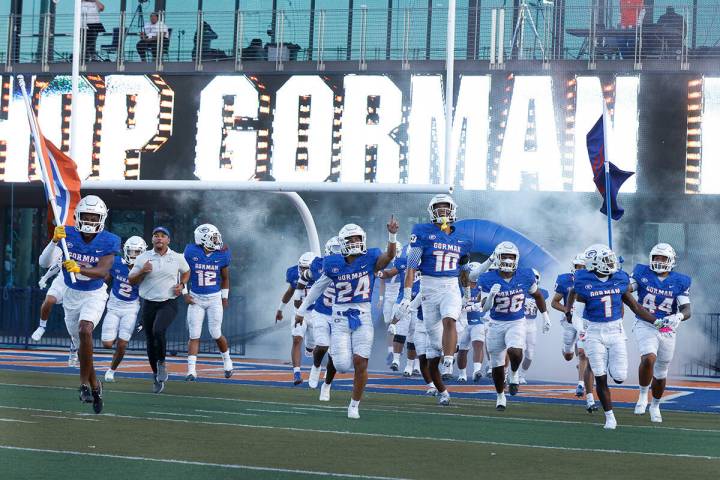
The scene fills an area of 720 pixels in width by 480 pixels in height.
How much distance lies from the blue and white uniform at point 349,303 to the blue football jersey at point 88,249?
2093mm

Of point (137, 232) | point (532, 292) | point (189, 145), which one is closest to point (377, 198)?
point (189, 145)

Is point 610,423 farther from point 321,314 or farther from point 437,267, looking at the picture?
point 321,314

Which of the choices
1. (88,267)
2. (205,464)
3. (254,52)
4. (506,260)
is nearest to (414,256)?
(506,260)

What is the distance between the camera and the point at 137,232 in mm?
28875

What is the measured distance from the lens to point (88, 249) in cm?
1277

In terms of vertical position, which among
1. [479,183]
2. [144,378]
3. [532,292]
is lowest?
[144,378]

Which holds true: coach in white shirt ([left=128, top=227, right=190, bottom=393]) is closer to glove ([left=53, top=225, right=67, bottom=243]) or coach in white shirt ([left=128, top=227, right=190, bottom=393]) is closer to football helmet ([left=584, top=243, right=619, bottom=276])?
glove ([left=53, top=225, right=67, bottom=243])

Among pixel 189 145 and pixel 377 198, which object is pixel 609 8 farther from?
pixel 189 145

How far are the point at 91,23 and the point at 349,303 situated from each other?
15.6 meters

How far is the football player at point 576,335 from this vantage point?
14.8 metres

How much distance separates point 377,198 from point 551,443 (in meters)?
15.7

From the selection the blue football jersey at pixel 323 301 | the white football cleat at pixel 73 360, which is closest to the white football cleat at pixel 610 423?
the blue football jersey at pixel 323 301

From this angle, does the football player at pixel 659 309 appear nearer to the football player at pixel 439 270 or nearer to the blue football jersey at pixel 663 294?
the blue football jersey at pixel 663 294

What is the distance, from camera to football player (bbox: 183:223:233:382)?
18.0 metres
